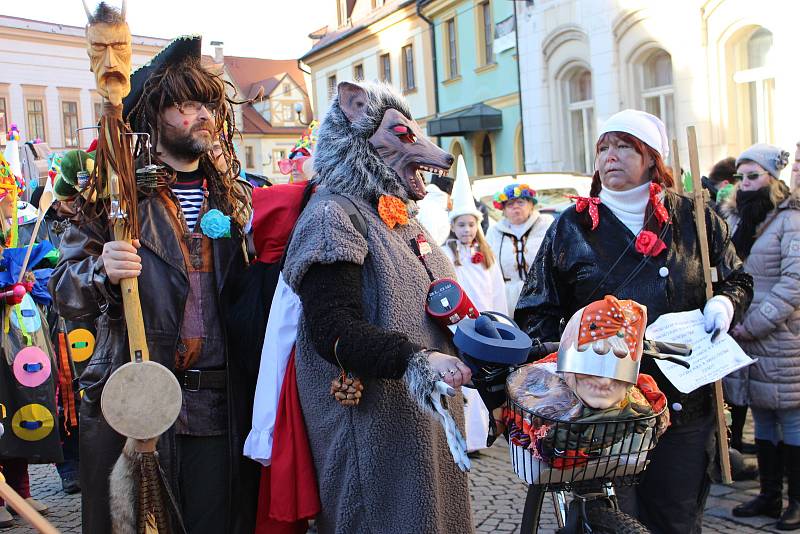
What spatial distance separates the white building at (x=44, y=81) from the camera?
1517 inches

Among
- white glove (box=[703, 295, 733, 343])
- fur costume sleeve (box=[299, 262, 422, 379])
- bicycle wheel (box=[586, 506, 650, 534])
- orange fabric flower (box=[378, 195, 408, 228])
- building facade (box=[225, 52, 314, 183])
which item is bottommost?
bicycle wheel (box=[586, 506, 650, 534])

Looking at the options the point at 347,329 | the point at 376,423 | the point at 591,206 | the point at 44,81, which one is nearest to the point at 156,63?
the point at 347,329

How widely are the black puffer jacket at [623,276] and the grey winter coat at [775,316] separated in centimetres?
172

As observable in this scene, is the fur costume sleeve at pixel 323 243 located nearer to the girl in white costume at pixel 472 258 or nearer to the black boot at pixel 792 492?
the black boot at pixel 792 492

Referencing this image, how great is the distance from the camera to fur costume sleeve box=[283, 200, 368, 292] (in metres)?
2.37

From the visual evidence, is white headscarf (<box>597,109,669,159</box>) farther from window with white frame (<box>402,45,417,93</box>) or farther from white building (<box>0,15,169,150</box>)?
white building (<box>0,15,169,150</box>)

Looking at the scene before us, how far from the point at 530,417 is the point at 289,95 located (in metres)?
52.4

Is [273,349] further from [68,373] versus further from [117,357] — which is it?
[68,373]

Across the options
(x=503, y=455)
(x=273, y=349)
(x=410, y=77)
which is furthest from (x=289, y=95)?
(x=273, y=349)

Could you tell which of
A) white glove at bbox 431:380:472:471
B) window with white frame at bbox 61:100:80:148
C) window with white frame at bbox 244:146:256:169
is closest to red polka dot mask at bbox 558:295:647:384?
white glove at bbox 431:380:472:471

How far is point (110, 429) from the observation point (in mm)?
2811

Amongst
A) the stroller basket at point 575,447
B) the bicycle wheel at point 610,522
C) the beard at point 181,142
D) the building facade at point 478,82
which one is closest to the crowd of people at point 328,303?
the beard at point 181,142

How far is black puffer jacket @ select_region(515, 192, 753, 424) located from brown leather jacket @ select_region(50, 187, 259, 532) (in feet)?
3.67

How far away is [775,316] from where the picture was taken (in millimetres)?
4793
